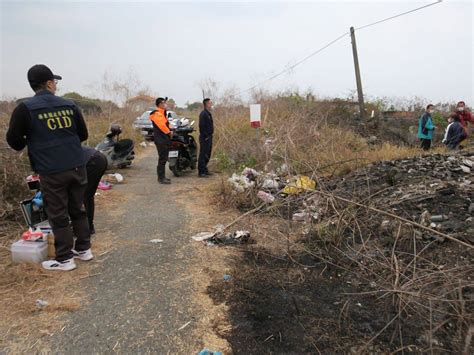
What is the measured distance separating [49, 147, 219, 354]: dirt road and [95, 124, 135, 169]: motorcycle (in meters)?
3.07

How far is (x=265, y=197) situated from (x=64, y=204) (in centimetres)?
297

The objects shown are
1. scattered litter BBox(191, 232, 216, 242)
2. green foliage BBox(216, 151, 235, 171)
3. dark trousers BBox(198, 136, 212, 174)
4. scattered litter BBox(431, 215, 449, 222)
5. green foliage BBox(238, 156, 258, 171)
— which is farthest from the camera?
green foliage BBox(216, 151, 235, 171)

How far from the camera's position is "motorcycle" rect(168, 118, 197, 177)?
795cm

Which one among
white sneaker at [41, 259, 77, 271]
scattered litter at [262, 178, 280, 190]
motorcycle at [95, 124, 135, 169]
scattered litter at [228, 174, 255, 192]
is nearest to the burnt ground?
scattered litter at [228, 174, 255, 192]

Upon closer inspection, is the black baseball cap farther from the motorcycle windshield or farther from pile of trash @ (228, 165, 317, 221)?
the motorcycle windshield

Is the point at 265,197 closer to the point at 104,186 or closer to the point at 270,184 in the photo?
the point at 270,184

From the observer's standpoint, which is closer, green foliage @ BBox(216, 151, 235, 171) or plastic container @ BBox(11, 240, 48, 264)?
plastic container @ BBox(11, 240, 48, 264)

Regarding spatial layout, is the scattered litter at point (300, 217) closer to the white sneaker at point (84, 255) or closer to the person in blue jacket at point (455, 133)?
the white sneaker at point (84, 255)

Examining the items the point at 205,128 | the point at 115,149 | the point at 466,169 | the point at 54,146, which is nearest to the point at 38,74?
the point at 54,146

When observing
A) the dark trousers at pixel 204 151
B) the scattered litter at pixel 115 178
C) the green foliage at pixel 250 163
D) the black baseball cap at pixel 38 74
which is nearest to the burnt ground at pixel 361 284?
the black baseball cap at pixel 38 74

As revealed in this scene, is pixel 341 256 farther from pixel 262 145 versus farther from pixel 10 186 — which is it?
pixel 262 145

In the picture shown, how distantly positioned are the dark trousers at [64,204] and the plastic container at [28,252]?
0.20 m

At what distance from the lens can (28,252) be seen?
11.5 feet

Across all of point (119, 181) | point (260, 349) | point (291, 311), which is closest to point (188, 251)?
point (291, 311)
